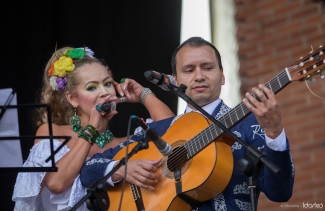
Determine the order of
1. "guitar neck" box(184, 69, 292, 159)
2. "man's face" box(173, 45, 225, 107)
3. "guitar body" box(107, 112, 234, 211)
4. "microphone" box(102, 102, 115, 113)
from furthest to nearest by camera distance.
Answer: "microphone" box(102, 102, 115, 113) < "man's face" box(173, 45, 225, 107) < "guitar body" box(107, 112, 234, 211) < "guitar neck" box(184, 69, 292, 159)

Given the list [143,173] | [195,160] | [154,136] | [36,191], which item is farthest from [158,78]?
[36,191]

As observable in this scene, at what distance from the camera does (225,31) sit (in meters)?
Answer: 6.47

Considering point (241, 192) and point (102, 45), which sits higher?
point (102, 45)

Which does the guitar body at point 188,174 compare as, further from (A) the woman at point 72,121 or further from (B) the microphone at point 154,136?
(B) the microphone at point 154,136

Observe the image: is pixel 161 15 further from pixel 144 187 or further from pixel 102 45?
pixel 144 187

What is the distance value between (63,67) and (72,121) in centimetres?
35

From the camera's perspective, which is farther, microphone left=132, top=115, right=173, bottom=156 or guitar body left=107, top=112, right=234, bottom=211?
guitar body left=107, top=112, right=234, bottom=211

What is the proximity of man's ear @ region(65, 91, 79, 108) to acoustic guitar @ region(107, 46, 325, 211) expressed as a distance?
707mm

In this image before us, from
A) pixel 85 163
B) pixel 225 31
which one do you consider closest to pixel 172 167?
pixel 85 163

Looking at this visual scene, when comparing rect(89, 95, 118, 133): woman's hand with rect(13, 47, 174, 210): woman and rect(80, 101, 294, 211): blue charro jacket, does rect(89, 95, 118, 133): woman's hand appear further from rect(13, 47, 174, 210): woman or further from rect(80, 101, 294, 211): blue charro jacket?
rect(80, 101, 294, 211): blue charro jacket

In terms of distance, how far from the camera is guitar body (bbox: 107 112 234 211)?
3.90 metres

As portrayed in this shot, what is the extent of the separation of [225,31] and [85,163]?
2.41 m

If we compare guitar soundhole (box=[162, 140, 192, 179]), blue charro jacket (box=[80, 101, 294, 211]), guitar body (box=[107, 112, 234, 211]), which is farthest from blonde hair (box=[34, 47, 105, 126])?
guitar soundhole (box=[162, 140, 192, 179])

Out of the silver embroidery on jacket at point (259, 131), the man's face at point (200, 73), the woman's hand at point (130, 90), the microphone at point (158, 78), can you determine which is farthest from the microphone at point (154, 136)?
the woman's hand at point (130, 90)
